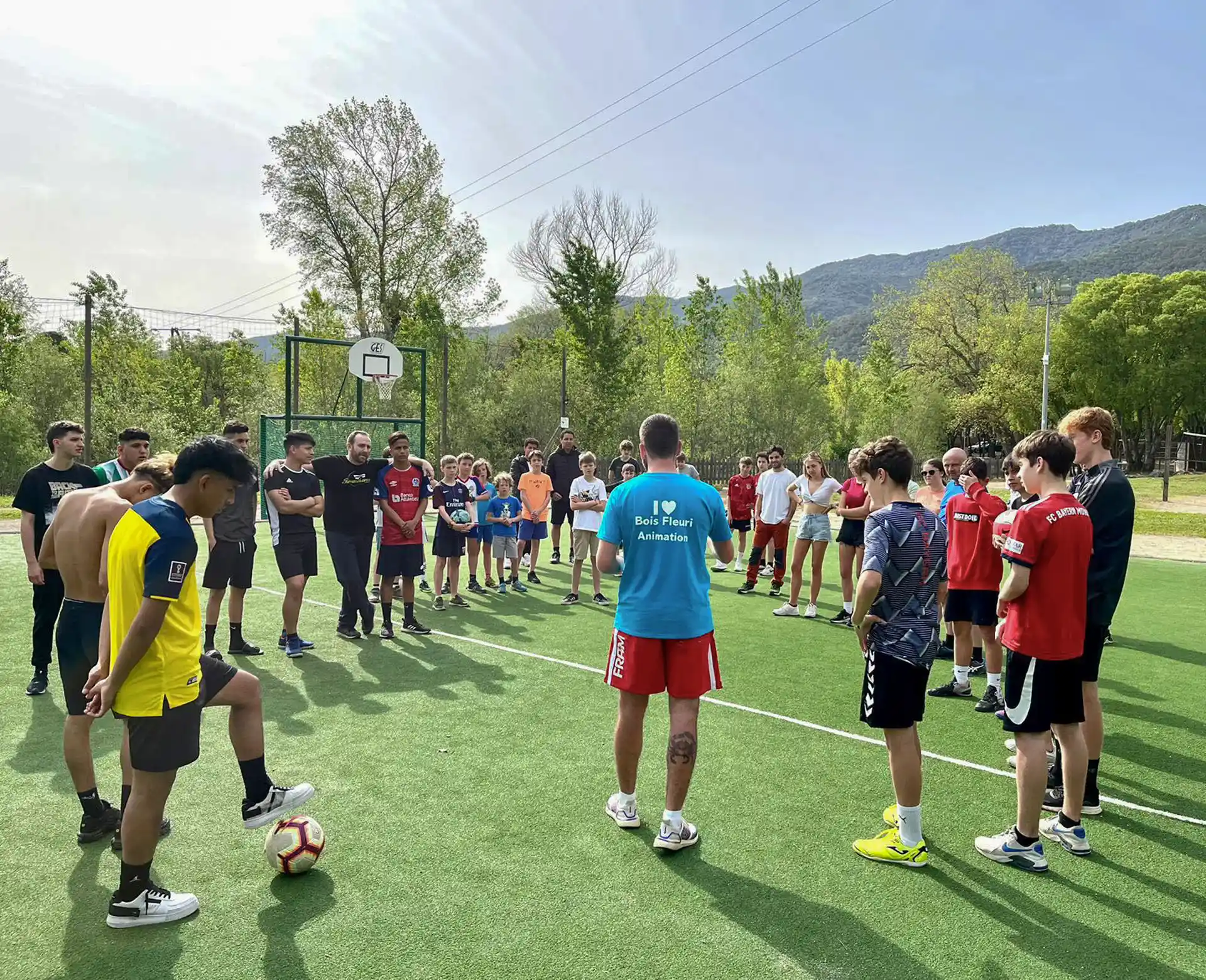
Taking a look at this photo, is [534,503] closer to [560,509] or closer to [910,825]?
[560,509]

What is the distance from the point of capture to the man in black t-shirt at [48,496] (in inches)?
235

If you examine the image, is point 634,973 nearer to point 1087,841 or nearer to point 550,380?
point 1087,841

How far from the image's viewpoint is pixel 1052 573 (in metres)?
3.77

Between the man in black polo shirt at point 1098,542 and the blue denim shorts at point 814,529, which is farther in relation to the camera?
the blue denim shorts at point 814,529

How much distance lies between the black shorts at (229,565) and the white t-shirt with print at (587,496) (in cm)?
418

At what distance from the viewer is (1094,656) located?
4.18m

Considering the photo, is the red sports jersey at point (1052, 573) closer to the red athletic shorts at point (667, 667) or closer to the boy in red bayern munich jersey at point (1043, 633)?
the boy in red bayern munich jersey at point (1043, 633)

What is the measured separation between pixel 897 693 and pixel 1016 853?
1.01m

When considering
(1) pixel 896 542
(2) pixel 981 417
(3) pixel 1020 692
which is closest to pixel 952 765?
(3) pixel 1020 692

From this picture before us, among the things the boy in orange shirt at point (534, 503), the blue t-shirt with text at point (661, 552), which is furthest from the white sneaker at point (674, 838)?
the boy in orange shirt at point (534, 503)

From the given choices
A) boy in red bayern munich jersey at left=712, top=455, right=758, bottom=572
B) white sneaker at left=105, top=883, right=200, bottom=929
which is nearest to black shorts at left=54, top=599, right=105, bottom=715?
white sneaker at left=105, top=883, right=200, bottom=929

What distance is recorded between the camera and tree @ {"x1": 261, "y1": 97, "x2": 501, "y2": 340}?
3609 centimetres

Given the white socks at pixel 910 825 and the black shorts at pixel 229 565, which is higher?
the black shorts at pixel 229 565

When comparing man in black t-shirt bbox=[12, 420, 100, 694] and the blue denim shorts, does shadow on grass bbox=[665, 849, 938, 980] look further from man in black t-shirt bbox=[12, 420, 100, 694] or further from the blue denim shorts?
the blue denim shorts
